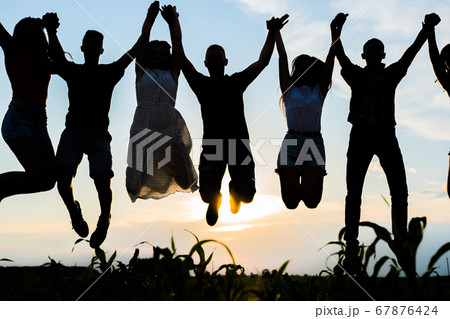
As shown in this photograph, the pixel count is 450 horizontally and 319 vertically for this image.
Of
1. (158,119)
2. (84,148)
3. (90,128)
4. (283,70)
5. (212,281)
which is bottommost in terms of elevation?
(212,281)

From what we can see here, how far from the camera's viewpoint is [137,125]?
608 centimetres

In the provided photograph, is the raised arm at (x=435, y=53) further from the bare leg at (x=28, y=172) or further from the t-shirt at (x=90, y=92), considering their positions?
the bare leg at (x=28, y=172)

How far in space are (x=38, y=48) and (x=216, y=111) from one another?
7.19ft

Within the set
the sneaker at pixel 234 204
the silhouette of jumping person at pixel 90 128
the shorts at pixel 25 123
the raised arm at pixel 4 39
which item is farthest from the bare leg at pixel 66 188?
the sneaker at pixel 234 204

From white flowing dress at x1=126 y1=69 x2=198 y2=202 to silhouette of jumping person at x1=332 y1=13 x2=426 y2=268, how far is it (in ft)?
6.65

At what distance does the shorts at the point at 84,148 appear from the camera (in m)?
5.76

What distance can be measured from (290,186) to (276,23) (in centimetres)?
204

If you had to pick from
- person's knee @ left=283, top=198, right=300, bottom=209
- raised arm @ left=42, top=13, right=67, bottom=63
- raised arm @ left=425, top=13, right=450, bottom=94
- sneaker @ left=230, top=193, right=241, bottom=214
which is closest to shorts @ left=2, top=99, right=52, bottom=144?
raised arm @ left=42, top=13, right=67, bottom=63

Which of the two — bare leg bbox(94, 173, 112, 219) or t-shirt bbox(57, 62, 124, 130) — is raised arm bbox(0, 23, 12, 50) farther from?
bare leg bbox(94, 173, 112, 219)

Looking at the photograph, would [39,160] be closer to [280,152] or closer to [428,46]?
[280,152]

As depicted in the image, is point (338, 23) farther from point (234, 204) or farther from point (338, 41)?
point (234, 204)

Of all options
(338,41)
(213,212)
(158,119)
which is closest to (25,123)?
(158,119)

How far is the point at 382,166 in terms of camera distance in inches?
222

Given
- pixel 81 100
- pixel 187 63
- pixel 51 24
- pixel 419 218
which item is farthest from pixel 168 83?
pixel 419 218
